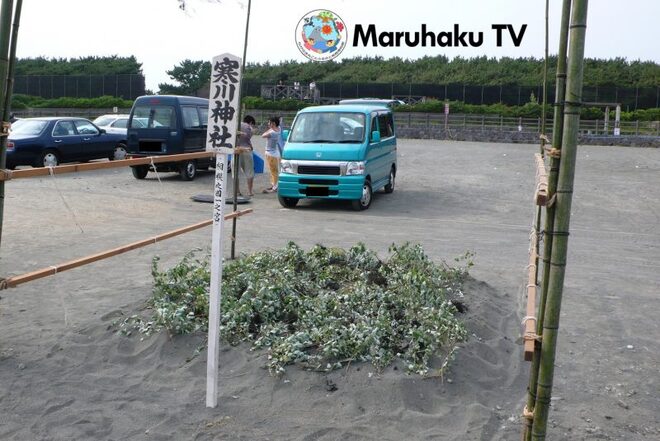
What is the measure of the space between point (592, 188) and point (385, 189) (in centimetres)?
529

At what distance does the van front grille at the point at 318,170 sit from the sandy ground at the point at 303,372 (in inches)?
87.8

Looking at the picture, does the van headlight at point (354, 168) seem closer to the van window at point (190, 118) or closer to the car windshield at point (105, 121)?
the van window at point (190, 118)

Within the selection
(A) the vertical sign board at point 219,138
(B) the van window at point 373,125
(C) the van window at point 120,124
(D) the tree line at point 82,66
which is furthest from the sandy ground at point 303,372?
(D) the tree line at point 82,66

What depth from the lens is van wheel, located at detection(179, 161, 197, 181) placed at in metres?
19.2

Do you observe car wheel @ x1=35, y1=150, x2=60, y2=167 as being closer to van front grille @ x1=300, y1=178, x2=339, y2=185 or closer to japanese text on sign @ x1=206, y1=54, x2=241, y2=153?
van front grille @ x1=300, y1=178, x2=339, y2=185

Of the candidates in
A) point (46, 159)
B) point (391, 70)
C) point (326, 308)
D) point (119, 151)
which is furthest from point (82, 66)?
point (326, 308)

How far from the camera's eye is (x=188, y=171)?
761 inches

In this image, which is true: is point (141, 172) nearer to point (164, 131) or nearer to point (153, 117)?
point (164, 131)

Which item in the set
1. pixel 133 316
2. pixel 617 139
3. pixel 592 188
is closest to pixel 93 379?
pixel 133 316

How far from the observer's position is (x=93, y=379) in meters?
5.48

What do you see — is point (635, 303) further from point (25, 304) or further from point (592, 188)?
point (592, 188)

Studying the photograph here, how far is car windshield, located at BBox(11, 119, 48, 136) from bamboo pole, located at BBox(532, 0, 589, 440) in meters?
18.1

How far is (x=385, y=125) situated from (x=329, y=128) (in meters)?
1.94

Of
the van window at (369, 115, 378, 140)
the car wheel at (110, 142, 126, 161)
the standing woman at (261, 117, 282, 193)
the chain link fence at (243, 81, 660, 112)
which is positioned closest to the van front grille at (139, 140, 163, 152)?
the car wheel at (110, 142, 126, 161)
